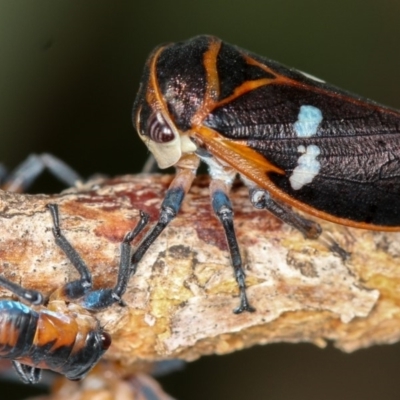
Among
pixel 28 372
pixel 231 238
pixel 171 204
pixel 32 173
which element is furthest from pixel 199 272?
pixel 32 173

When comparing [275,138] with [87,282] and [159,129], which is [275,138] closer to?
[159,129]

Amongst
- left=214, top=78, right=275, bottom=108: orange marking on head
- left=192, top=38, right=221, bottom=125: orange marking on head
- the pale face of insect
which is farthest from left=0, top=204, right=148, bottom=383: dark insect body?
left=214, top=78, right=275, bottom=108: orange marking on head

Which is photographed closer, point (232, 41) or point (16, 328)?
point (16, 328)

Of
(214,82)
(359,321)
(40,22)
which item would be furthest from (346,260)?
(40,22)

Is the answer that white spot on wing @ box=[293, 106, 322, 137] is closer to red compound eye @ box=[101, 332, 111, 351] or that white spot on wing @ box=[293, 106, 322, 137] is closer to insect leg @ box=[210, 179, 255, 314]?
insect leg @ box=[210, 179, 255, 314]

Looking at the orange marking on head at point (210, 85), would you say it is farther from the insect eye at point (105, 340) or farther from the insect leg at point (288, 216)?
the insect eye at point (105, 340)
